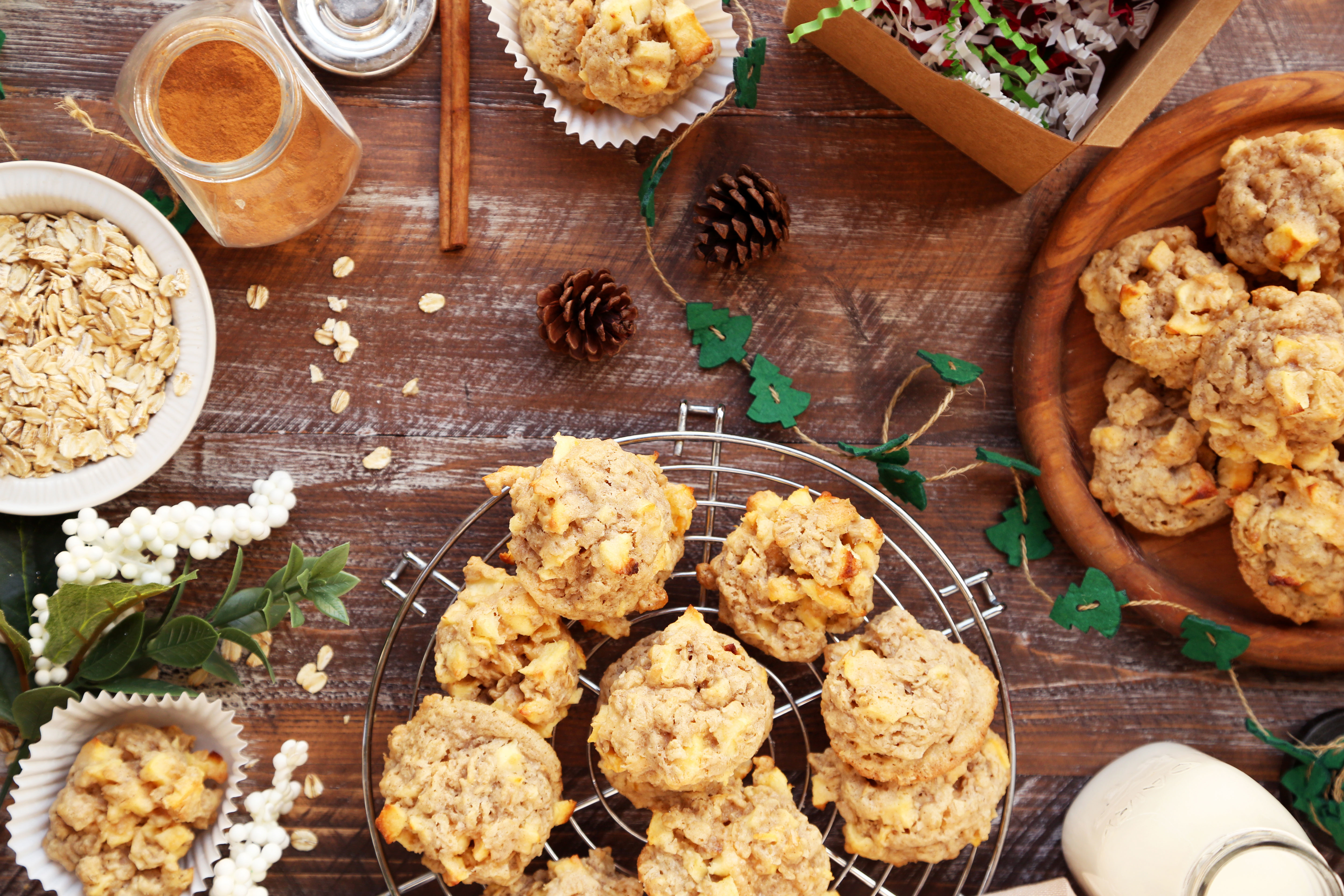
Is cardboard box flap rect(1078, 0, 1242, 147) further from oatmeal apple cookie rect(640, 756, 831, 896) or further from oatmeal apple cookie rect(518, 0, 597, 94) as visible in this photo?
oatmeal apple cookie rect(640, 756, 831, 896)

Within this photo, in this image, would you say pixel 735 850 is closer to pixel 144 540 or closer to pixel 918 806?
pixel 918 806

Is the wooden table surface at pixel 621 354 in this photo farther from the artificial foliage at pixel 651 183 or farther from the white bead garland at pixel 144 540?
the white bead garland at pixel 144 540

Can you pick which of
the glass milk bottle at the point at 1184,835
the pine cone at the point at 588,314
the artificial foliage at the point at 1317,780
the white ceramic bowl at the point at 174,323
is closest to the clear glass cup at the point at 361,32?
the white ceramic bowl at the point at 174,323

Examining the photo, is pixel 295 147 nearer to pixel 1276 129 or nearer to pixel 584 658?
pixel 584 658

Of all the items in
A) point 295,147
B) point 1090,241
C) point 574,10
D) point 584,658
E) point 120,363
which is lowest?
point 584,658

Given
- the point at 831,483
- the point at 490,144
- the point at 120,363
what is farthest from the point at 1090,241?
the point at 120,363
